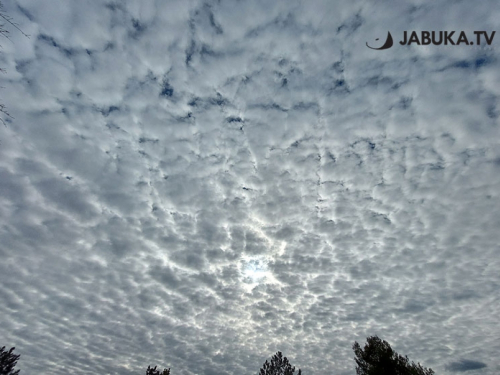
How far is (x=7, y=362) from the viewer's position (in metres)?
36.2

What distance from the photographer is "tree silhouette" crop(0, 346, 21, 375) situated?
3556cm

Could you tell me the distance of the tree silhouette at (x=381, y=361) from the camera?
96.4 ft

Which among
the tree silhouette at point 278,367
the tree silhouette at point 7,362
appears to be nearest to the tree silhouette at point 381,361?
the tree silhouette at point 278,367

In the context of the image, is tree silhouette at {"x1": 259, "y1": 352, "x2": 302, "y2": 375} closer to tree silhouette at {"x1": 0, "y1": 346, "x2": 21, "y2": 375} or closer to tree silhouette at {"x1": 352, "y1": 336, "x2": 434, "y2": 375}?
tree silhouette at {"x1": 352, "y1": 336, "x2": 434, "y2": 375}

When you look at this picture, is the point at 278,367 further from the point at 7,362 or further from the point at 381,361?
the point at 7,362

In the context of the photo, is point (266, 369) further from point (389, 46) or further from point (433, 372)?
point (389, 46)

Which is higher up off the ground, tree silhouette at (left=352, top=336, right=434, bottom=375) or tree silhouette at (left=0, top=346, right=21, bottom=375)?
tree silhouette at (left=352, top=336, right=434, bottom=375)

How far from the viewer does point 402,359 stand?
30.3m

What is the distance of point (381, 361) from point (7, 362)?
55389 millimetres

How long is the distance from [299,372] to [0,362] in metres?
46.3

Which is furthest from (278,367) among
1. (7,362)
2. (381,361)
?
(7,362)

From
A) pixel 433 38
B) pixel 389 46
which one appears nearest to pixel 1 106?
pixel 389 46

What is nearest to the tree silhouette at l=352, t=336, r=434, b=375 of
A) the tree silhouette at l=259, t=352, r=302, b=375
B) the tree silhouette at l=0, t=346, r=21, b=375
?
the tree silhouette at l=259, t=352, r=302, b=375

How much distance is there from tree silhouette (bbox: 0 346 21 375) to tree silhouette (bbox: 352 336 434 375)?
2066 inches
